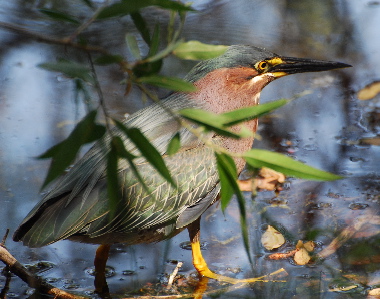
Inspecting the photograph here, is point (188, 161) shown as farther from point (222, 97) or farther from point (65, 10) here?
point (65, 10)

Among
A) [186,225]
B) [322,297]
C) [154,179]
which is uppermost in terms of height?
[154,179]

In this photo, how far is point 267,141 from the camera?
5.35m

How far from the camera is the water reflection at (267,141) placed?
389cm

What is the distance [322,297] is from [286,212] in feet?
3.08

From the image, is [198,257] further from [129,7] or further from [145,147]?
[129,7]

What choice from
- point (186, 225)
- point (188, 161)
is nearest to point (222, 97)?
point (188, 161)

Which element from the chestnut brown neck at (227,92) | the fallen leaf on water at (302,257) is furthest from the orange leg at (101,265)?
the fallen leaf on water at (302,257)

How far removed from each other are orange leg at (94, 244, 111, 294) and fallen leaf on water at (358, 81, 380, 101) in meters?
3.23

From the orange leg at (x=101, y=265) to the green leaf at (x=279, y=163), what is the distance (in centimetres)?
200

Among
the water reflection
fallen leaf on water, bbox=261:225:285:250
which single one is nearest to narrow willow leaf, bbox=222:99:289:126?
the water reflection

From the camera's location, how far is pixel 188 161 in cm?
356

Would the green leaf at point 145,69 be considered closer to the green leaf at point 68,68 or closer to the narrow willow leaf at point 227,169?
the green leaf at point 68,68

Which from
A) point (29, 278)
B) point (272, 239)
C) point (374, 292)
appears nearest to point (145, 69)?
point (29, 278)

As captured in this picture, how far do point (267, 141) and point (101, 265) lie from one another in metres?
2.05
